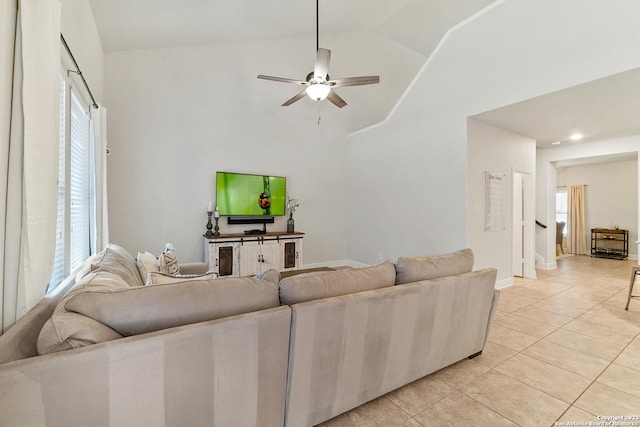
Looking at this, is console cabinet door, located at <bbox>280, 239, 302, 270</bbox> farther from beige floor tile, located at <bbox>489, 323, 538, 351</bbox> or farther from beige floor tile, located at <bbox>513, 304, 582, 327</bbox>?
beige floor tile, located at <bbox>513, 304, 582, 327</bbox>

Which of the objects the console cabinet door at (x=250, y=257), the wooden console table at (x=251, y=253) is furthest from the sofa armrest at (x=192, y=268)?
the console cabinet door at (x=250, y=257)

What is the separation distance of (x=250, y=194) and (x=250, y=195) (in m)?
0.02

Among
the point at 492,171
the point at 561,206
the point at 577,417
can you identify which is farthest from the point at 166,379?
the point at 561,206

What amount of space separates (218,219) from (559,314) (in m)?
4.68

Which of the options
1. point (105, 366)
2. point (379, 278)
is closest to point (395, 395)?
point (379, 278)

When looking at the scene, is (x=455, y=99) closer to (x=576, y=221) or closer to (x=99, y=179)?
(x=99, y=179)

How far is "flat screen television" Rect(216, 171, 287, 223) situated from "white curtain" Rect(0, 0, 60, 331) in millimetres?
3409

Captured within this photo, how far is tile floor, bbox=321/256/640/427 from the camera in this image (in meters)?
1.66

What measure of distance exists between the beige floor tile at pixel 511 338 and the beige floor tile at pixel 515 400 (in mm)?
586

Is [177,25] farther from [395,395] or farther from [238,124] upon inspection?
[395,395]

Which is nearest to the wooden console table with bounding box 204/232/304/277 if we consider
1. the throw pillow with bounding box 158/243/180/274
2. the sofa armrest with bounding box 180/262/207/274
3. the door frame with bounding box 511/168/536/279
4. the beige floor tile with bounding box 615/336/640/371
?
the sofa armrest with bounding box 180/262/207/274

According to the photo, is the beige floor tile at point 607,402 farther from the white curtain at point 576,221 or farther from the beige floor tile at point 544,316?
the white curtain at point 576,221

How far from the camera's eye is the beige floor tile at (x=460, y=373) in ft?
6.53

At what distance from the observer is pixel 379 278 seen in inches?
69.1
